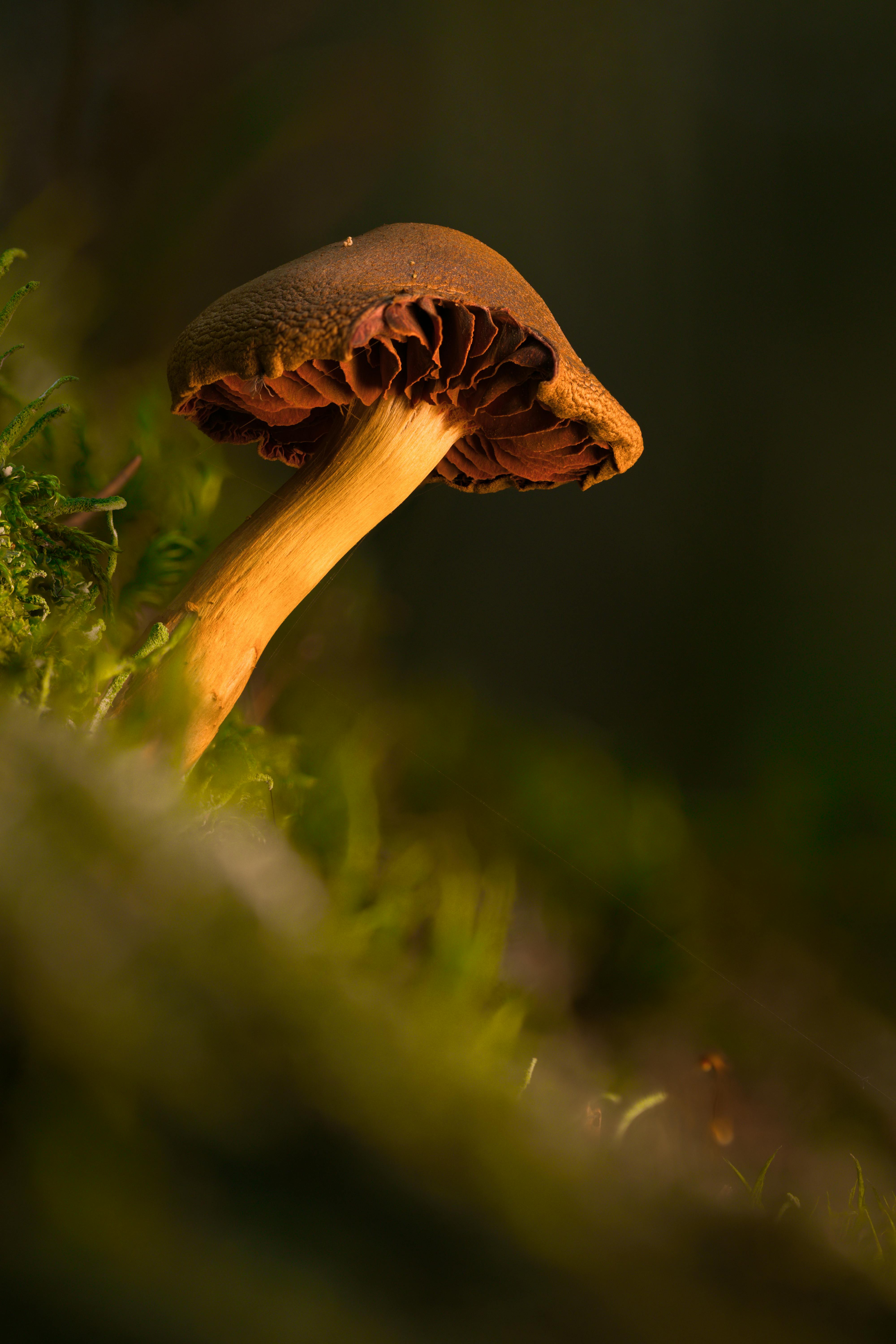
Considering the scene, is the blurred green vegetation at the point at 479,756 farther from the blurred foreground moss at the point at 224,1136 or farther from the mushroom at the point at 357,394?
the mushroom at the point at 357,394

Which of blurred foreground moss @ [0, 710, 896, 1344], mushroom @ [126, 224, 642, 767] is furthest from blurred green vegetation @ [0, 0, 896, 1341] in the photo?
mushroom @ [126, 224, 642, 767]

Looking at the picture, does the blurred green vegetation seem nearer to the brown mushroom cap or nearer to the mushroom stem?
the mushroom stem

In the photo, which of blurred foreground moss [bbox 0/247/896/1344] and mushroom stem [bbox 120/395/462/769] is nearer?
blurred foreground moss [bbox 0/247/896/1344]

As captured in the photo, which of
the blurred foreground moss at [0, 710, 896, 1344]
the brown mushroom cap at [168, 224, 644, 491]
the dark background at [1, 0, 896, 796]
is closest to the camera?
the blurred foreground moss at [0, 710, 896, 1344]

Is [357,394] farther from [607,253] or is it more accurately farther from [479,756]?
[607,253]

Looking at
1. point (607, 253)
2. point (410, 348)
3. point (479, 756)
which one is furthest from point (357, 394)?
point (607, 253)

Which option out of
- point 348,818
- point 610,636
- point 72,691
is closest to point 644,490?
point 610,636
